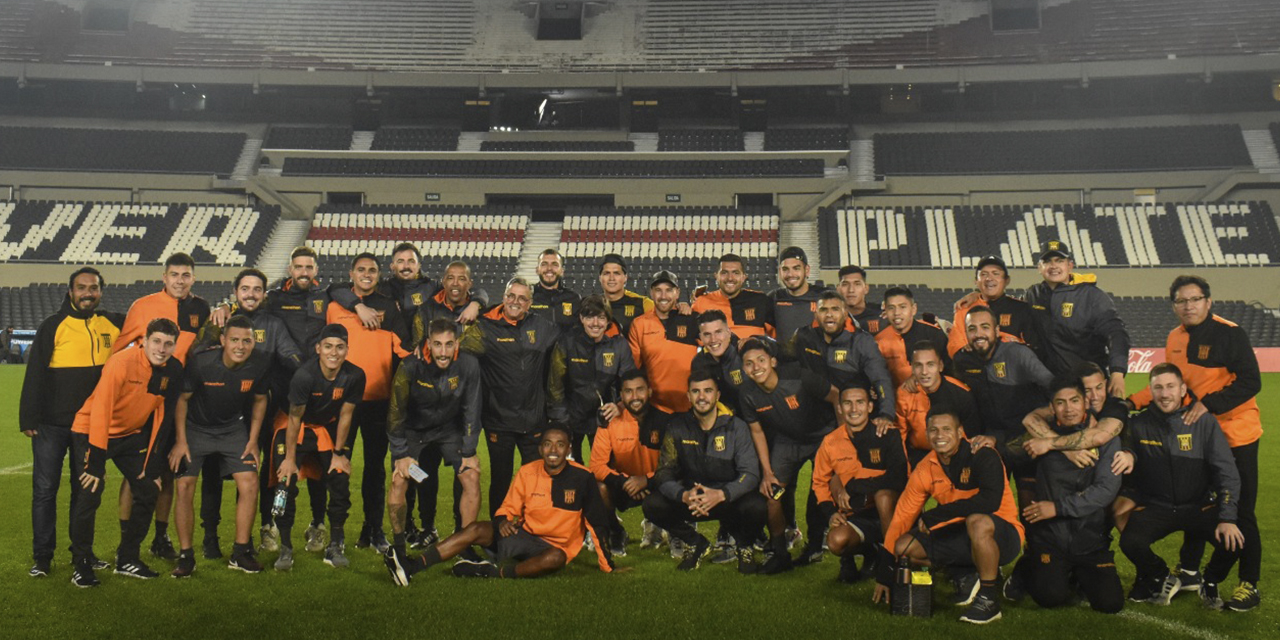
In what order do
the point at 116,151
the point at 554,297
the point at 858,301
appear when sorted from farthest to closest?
the point at 116,151, the point at 554,297, the point at 858,301

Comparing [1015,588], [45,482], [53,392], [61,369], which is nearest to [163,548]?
[45,482]

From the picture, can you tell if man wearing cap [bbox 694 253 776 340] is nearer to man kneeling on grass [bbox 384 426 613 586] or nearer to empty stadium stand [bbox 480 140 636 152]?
man kneeling on grass [bbox 384 426 613 586]

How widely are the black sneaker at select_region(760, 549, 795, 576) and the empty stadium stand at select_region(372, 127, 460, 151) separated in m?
32.2

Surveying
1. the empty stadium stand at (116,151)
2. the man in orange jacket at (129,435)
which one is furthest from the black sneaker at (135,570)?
the empty stadium stand at (116,151)

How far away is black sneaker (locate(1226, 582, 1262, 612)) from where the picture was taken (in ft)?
20.7

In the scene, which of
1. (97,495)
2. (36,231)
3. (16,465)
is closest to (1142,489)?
(97,495)

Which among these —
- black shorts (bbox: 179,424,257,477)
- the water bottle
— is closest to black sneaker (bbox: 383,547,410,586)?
the water bottle

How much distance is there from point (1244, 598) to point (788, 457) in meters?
3.08

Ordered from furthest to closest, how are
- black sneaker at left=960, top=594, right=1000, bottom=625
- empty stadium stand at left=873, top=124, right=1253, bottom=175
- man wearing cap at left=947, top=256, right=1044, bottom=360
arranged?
empty stadium stand at left=873, top=124, right=1253, bottom=175, man wearing cap at left=947, top=256, right=1044, bottom=360, black sneaker at left=960, top=594, right=1000, bottom=625

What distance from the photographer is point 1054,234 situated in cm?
3300

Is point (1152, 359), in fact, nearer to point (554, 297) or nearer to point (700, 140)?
point (700, 140)

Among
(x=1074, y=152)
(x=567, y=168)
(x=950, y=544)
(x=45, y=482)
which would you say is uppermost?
(x=1074, y=152)

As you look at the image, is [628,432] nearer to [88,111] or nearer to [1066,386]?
[1066,386]

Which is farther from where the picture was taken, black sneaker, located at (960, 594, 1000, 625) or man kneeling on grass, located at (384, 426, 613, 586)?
man kneeling on grass, located at (384, 426, 613, 586)
